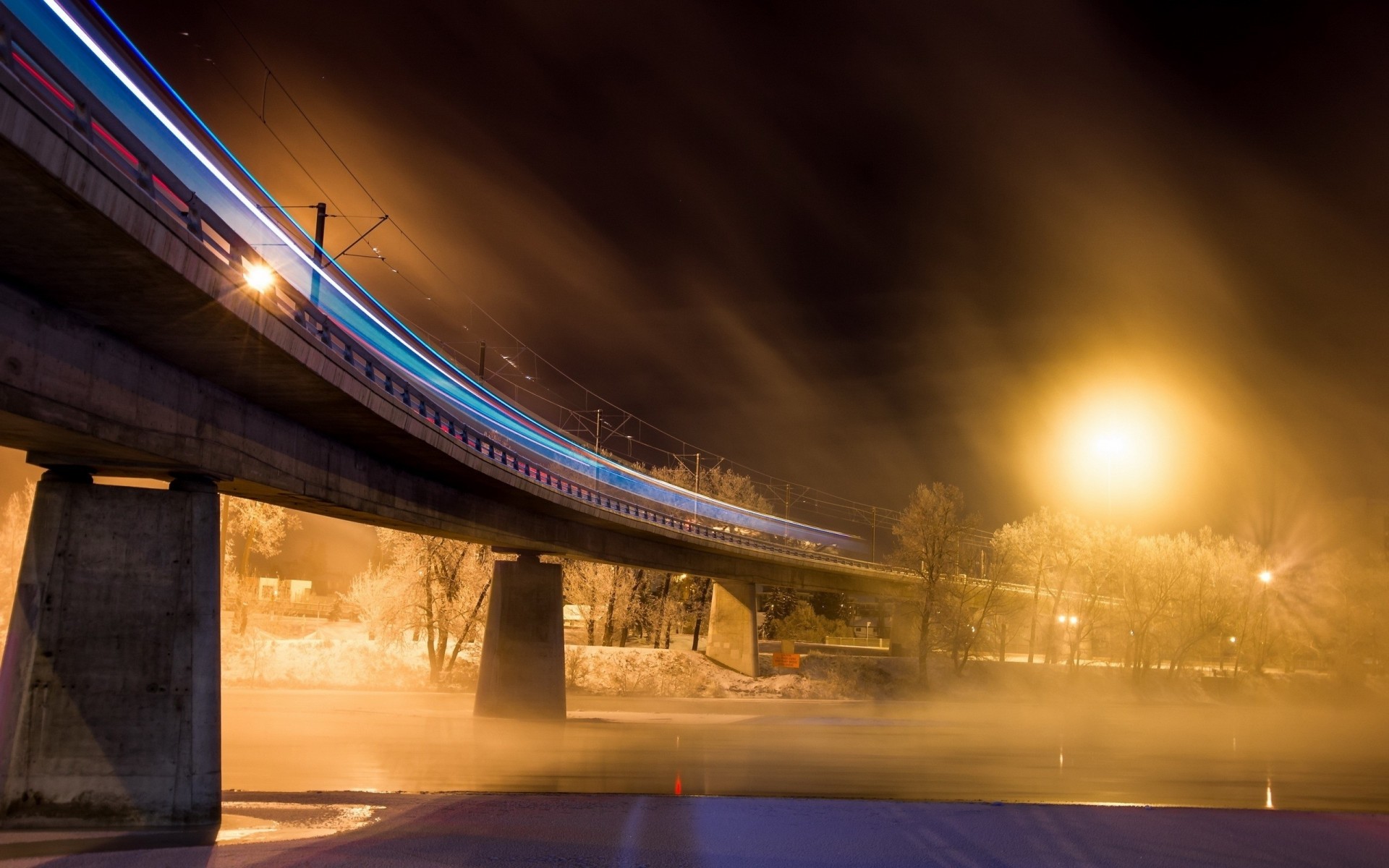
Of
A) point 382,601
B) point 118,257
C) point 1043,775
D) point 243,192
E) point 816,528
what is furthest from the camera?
point 816,528

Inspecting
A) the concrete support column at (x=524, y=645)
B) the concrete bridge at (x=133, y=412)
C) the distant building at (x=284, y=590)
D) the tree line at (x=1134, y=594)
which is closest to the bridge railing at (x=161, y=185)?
the concrete bridge at (x=133, y=412)

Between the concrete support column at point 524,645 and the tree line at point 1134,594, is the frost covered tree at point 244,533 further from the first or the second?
the tree line at point 1134,594

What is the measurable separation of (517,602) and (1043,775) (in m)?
23.9

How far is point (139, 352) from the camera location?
17.4 m

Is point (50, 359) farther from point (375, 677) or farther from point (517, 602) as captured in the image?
point (375, 677)

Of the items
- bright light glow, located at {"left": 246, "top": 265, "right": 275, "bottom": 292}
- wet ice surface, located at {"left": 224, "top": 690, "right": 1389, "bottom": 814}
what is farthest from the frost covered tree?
bright light glow, located at {"left": 246, "top": 265, "right": 275, "bottom": 292}

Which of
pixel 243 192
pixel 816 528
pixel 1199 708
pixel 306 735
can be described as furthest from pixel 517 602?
pixel 816 528

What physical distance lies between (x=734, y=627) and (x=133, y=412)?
57567 millimetres

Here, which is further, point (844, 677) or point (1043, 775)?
point (844, 677)

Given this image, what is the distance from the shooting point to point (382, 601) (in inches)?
2245

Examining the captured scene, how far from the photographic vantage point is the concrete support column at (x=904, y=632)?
79688 mm

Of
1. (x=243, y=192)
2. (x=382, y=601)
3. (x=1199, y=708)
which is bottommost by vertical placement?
(x=1199, y=708)

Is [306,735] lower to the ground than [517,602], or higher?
lower

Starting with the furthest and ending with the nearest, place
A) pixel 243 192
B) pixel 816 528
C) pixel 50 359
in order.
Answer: pixel 816 528 → pixel 243 192 → pixel 50 359
